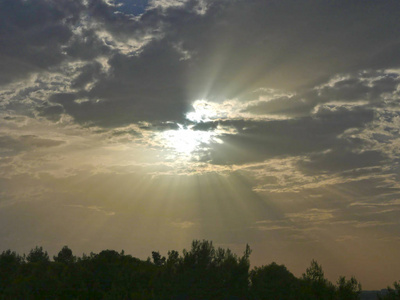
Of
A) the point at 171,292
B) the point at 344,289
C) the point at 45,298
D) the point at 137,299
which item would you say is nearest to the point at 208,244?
the point at 171,292

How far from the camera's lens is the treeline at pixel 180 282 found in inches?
2302

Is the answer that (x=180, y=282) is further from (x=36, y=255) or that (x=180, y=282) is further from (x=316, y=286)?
(x=36, y=255)

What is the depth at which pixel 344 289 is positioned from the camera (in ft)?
200

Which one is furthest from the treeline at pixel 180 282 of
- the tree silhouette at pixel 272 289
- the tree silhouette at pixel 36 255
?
the tree silhouette at pixel 36 255

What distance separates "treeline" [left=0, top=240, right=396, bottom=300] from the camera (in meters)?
58.5

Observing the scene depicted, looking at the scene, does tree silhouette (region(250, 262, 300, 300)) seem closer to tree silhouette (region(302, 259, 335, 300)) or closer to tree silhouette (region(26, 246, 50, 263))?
tree silhouette (region(302, 259, 335, 300))

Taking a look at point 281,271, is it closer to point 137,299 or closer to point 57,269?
A: point 137,299

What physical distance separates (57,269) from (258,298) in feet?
123

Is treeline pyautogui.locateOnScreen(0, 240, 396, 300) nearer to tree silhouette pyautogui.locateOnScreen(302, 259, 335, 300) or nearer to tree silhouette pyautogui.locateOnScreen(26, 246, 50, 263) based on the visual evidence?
tree silhouette pyautogui.locateOnScreen(302, 259, 335, 300)

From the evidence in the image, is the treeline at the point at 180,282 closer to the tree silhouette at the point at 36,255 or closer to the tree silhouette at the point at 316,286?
the tree silhouette at the point at 316,286

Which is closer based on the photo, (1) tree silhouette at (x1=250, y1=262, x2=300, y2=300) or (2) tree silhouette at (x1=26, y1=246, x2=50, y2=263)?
(1) tree silhouette at (x1=250, y1=262, x2=300, y2=300)

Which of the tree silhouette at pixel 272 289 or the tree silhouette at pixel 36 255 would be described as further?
the tree silhouette at pixel 36 255

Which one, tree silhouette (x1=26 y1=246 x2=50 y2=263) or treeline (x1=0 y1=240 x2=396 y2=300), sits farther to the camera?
tree silhouette (x1=26 y1=246 x2=50 y2=263)

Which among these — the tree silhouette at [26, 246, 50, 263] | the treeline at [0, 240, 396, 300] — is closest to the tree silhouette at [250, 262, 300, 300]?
the treeline at [0, 240, 396, 300]
